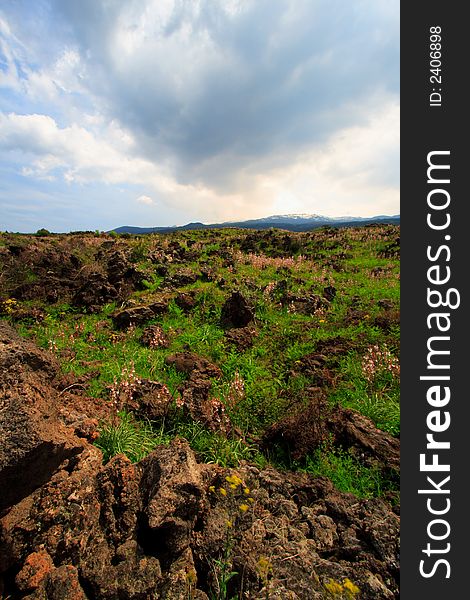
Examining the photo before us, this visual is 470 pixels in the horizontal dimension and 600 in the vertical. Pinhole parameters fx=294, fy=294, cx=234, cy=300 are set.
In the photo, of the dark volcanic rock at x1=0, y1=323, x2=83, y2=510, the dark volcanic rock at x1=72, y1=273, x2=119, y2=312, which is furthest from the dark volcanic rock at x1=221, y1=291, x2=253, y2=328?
the dark volcanic rock at x1=0, y1=323, x2=83, y2=510

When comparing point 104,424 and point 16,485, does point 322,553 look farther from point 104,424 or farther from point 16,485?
point 104,424

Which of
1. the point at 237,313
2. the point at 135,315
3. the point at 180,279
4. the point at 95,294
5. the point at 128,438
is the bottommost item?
the point at 128,438

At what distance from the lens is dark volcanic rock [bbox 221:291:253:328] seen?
30.3ft

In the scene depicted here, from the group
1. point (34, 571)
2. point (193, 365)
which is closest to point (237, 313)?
point (193, 365)

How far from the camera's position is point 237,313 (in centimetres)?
935

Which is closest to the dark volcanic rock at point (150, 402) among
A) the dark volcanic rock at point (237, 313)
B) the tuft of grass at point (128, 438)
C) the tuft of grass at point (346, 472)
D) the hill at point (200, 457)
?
the hill at point (200, 457)

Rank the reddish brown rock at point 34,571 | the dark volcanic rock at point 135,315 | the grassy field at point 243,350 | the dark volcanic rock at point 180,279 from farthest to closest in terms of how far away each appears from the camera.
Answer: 1. the dark volcanic rock at point 180,279
2. the dark volcanic rock at point 135,315
3. the grassy field at point 243,350
4. the reddish brown rock at point 34,571

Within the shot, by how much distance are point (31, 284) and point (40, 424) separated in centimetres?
1177

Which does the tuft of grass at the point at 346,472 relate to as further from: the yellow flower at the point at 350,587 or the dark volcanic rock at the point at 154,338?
the dark volcanic rock at the point at 154,338

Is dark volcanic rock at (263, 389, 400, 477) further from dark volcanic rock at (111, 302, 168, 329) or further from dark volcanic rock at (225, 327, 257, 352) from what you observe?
dark volcanic rock at (111, 302, 168, 329)

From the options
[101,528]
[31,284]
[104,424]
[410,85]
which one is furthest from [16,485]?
[31,284]

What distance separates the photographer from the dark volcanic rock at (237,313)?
9250mm

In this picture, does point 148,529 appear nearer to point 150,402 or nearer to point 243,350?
point 150,402

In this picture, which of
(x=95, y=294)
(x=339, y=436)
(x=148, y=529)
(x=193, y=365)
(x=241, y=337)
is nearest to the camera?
(x=148, y=529)
